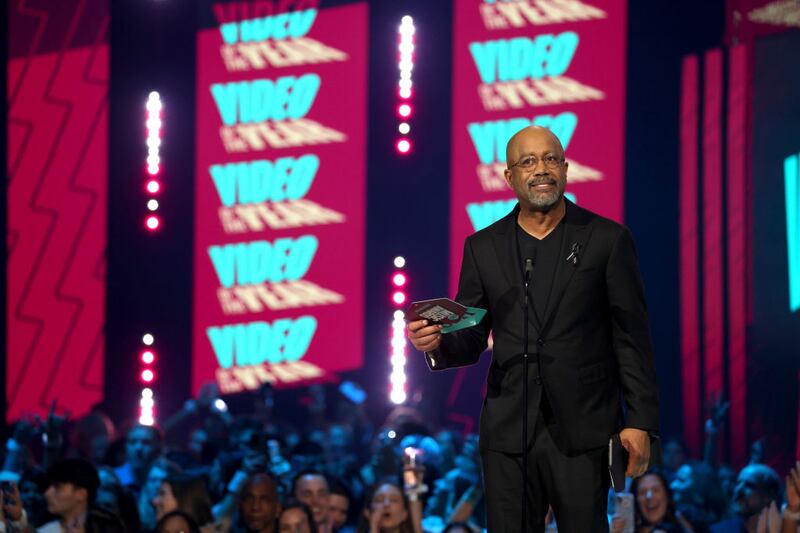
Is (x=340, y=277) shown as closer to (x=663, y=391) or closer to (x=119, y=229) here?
(x=119, y=229)

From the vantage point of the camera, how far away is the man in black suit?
2432 millimetres

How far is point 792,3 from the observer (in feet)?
25.3

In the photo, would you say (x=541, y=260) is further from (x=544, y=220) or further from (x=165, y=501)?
(x=165, y=501)

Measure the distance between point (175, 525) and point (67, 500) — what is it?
68 centimetres

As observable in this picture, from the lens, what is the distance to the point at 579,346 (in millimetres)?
2469

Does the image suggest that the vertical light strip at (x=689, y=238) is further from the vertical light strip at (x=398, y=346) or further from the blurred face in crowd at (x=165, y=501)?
the blurred face in crowd at (x=165, y=501)

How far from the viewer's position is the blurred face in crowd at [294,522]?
16.9 feet

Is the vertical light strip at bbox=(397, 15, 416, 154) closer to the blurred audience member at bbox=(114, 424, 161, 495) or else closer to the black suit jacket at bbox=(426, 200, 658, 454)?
the blurred audience member at bbox=(114, 424, 161, 495)

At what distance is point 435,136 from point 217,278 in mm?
1726

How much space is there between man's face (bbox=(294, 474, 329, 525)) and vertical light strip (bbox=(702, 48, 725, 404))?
307 cm

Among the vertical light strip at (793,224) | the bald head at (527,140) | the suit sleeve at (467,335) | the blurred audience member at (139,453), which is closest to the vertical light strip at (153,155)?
the blurred audience member at (139,453)

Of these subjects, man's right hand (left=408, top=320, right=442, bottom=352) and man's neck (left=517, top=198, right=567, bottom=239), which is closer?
man's right hand (left=408, top=320, right=442, bottom=352)

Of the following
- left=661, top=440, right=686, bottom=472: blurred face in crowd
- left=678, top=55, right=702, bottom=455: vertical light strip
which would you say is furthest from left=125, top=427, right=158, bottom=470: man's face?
left=678, top=55, right=702, bottom=455: vertical light strip

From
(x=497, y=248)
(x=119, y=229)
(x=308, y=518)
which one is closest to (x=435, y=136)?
(x=119, y=229)
